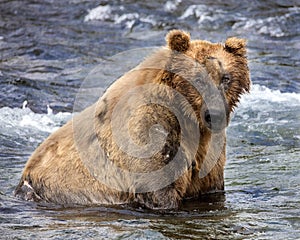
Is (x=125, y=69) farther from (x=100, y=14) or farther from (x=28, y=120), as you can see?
(x=100, y=14)

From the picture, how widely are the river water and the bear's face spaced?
79 centimetres

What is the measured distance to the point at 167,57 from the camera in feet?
19.5

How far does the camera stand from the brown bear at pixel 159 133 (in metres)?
5.73

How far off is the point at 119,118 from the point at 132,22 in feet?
30.1

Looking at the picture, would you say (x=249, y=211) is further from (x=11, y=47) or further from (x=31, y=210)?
(x=11, y=47)

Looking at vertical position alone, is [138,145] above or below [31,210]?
above

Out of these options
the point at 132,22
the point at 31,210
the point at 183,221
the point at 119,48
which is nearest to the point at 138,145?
the point at 183,221

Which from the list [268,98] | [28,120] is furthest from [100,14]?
[28,120]

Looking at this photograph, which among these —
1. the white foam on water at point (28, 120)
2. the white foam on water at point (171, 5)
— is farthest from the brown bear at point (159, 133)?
the white foam on water at point (171, 5)

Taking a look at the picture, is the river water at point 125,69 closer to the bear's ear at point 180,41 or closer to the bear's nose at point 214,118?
the bear's nose at point 214,118

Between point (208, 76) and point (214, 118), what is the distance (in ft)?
1.03

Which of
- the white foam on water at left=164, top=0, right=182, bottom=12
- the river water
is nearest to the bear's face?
the river water

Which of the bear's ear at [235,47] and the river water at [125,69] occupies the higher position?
the bear's ear at [235,47]

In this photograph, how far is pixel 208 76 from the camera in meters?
5.71
